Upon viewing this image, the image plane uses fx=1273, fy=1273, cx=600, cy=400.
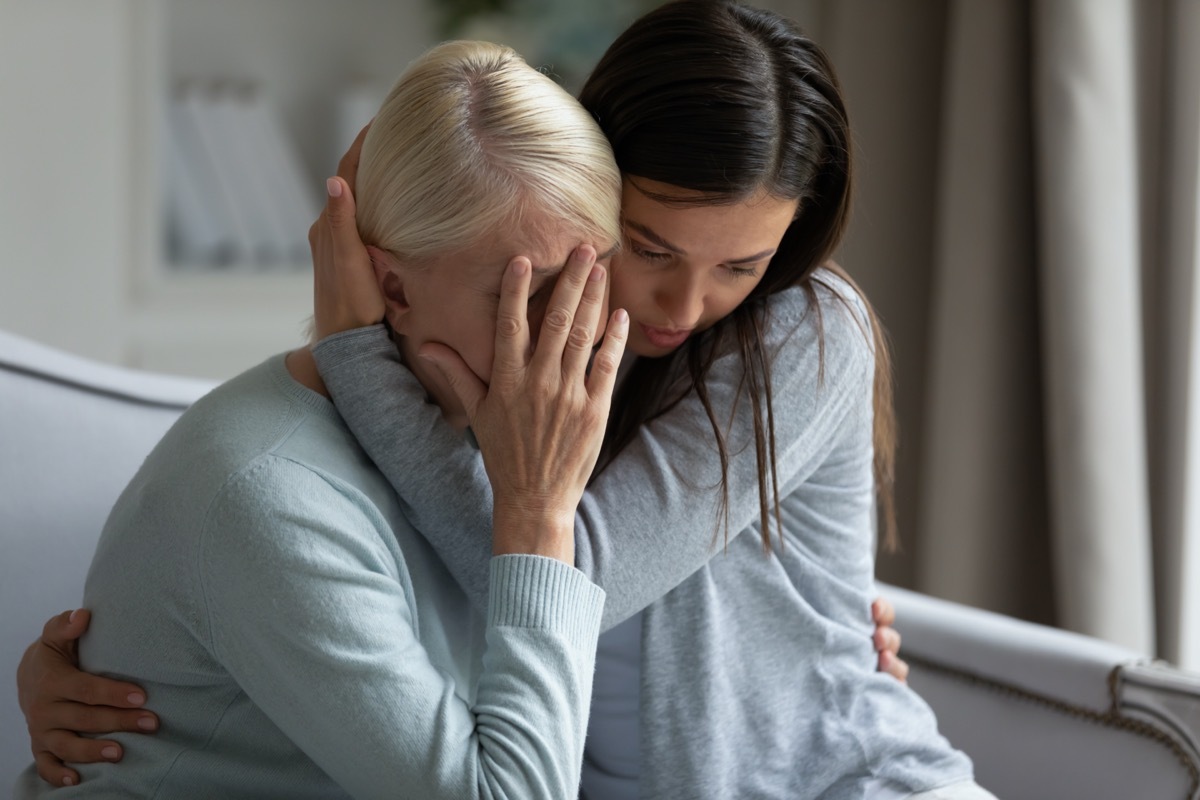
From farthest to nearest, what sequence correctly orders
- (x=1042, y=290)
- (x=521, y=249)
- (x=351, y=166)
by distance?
(x=1042, y=290)
(x=351, y=166)
(x=521, y=249)

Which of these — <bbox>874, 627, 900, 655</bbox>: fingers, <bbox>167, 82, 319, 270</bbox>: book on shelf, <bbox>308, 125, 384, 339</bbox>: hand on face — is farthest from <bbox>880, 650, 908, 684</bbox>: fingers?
<bbox>167, 82, 319, 270</bbox>: book on shelf

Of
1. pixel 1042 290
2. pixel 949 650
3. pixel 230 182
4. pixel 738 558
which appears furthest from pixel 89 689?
pixel 230 182

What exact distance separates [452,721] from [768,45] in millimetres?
645

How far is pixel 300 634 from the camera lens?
907mm

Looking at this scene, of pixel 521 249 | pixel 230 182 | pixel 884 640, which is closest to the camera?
pixel 521 249

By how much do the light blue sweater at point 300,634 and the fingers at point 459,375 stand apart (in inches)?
3.8

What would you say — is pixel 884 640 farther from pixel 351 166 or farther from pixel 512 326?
pixel 351 166

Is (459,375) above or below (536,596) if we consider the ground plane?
above

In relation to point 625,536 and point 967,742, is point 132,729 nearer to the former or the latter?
point 625,536

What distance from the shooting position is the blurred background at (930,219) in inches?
78.3

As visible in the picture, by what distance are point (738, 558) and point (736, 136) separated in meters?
0.41

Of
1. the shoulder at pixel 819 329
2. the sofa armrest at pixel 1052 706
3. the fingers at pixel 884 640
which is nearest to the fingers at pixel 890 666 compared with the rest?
the fingers at pixel 884 640

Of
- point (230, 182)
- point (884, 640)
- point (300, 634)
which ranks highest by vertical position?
point (230, 182)

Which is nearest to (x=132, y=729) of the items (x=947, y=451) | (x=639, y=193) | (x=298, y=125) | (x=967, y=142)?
(x=639, y=193)
